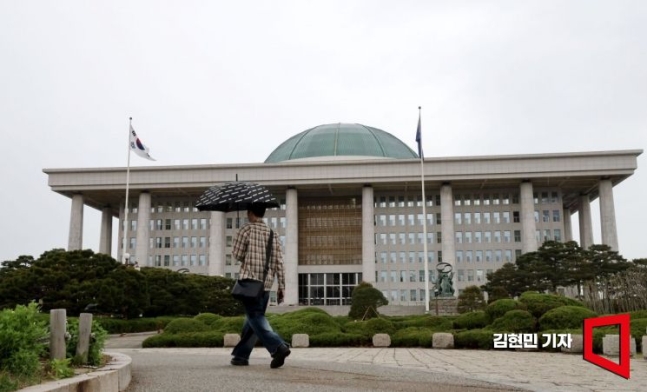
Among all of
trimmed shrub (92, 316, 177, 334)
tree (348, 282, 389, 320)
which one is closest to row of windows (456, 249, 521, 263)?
tree (348, 282, 389, 320)

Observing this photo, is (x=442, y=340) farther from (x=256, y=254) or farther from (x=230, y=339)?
(x=256, y=254)

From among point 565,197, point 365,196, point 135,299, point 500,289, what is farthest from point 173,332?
point 565,197

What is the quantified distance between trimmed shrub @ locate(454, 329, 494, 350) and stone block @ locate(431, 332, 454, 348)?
0.15 m

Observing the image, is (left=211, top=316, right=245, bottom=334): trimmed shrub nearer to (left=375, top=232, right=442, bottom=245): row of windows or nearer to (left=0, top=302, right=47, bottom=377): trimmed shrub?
(left=0, top=302, right=47, bottom=377): trimmed shrub

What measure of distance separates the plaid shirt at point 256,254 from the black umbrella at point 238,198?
1.32ft

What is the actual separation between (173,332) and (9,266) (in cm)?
2349

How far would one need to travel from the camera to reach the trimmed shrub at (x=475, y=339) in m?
18.6

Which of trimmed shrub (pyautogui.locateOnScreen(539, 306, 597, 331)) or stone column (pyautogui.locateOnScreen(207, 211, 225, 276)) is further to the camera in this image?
stone column (pyautogui.locateOnScreen(207, 211, 225, 276))

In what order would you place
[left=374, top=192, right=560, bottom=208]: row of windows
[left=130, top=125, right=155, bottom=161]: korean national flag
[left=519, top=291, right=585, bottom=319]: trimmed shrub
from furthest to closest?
[left=374, top=192, right=560, bottom=208]: row of windows < [left=130, top=125, right=155, bottom=161]: korean national flag < [left=519, top=291, right=585, bottom=319]: trimmed shrub

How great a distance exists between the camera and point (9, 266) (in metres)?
41.0

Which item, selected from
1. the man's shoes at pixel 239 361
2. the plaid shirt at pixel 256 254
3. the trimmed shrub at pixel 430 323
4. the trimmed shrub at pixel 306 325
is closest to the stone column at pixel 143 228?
the trimmed shrub at pixel 306 325

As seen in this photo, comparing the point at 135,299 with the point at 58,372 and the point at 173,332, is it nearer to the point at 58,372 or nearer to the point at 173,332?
the point at 173,332

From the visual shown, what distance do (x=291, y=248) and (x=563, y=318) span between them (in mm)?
56409

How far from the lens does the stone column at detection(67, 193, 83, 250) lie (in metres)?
75.1
